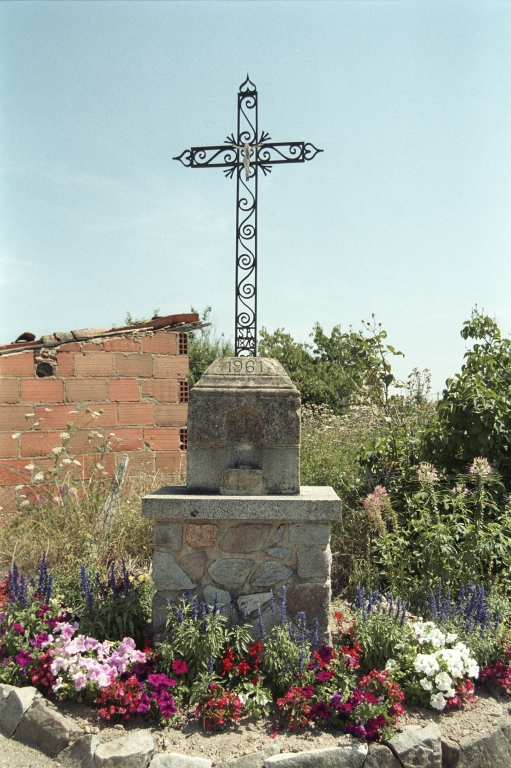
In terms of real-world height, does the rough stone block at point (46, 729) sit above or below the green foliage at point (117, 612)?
below

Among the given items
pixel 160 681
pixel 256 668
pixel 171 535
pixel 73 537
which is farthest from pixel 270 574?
pixel 73 537

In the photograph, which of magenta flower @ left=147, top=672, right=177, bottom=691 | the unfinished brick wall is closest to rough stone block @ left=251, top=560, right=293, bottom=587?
magenta flower @ left=147, top=672, right=177, bottom=691

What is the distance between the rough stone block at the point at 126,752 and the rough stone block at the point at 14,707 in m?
0.58

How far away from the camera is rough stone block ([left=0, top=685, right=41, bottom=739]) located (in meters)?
3.38

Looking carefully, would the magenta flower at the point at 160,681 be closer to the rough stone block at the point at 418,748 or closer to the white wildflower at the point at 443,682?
the rough stone block at the point at 418,748

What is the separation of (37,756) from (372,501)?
2.50 meters

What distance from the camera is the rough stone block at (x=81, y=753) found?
306 cm

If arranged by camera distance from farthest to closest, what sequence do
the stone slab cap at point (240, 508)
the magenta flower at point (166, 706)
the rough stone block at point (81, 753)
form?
the stone slab cap at point (240, 508)
the magenta flower at point (166, 706)
the rough stone block at point (81, 753)

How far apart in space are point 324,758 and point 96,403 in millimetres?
5191

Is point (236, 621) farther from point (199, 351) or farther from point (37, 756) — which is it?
point (199, 351)

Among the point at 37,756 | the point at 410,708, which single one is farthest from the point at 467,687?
the point at 37,756

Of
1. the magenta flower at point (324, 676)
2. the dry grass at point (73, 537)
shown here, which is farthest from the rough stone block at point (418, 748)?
the dry grass at point (73, 537)

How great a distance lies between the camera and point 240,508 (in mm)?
3656

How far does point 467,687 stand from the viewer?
3.44 meters
